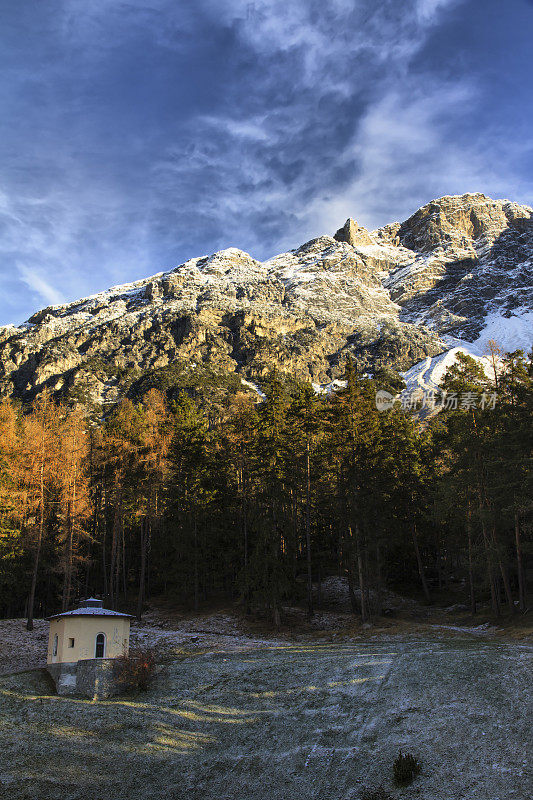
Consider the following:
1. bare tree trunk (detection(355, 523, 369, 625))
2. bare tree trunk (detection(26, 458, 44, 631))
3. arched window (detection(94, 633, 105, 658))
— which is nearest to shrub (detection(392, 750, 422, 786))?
arched window (detection(94, 633, 105, 658))

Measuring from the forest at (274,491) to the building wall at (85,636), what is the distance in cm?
912

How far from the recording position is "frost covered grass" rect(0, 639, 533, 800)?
1198cm

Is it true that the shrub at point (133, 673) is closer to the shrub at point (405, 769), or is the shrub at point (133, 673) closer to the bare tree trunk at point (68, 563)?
the shrub at point (405, 769)

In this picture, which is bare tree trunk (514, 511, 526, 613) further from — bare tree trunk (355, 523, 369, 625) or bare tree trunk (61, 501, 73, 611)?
bare tree trunk (61, 501, 73, 611)

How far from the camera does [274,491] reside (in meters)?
30.8

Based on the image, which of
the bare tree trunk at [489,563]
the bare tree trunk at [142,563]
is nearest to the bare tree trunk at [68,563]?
the bare tree trunk at [142,563]

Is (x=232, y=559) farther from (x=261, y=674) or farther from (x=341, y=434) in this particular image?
(x=261, y=674)

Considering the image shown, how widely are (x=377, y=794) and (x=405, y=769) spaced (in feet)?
2.62

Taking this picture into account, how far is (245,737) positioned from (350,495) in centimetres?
1706

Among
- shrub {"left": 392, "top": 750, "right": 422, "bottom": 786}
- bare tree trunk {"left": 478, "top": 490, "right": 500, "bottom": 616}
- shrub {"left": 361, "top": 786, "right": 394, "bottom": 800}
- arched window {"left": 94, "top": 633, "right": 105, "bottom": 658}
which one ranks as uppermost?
bare tree trunk {"left": 478, "top": 490, "right": 500, "bottom": 616}

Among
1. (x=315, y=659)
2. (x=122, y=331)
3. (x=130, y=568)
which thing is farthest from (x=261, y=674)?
(x=122, y=331)

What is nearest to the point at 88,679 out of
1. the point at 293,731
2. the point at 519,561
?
the point at 293,731

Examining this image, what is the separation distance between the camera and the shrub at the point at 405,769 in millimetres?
11344

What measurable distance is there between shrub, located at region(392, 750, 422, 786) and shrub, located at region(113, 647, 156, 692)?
1096 cm
